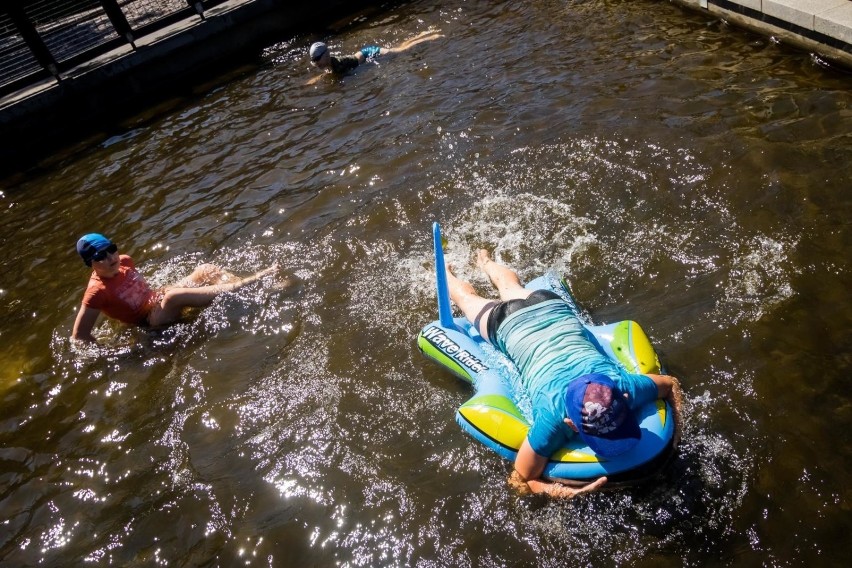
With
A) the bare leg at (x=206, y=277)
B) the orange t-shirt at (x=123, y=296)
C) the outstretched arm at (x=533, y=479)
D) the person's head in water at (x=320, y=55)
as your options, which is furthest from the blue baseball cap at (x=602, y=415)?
→ the person's head in water at (x=320, y=55)

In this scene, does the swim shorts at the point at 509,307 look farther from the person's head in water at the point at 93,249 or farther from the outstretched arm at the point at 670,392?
the person's head in water at the point at 93,249

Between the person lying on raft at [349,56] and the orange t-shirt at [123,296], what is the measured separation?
5661 millimetres

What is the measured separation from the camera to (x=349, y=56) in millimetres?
11086

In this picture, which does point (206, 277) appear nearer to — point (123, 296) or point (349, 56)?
point (123, 296)

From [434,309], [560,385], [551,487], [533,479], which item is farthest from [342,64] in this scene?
[551,487]

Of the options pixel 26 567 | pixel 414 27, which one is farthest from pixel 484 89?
pixel 26 567

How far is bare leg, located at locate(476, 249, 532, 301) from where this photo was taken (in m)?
5.36

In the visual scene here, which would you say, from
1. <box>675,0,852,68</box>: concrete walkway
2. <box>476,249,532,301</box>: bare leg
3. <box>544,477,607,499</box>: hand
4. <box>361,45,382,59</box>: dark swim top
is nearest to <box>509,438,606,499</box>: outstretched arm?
<box>544,477,607,499</box>: hand

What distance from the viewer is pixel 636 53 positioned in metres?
9.17

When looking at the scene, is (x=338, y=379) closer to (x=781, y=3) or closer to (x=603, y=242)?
(x=603, y=242)

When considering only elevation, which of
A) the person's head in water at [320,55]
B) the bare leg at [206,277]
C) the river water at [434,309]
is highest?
the person's head in water at [320,55]

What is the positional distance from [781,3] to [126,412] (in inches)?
363

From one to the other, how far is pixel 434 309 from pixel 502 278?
0.74 meters

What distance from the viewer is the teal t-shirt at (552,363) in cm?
404
